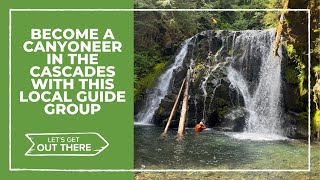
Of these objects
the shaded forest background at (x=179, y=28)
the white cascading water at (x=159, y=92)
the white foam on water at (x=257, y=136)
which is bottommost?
the white foam on water at (x=257, y=136)

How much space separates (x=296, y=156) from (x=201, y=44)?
6.04m

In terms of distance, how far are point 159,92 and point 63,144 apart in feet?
23.5

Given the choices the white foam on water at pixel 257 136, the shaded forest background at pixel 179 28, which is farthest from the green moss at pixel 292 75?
the white foam on water at pixel 257 136

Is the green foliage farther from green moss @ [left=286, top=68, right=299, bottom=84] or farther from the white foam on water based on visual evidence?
the white foam on water

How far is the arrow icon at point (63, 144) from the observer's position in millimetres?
5195

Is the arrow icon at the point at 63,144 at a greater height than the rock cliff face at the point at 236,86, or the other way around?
the rock cliff face at the point at 236,86

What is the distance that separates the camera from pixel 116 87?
5324 millimetres

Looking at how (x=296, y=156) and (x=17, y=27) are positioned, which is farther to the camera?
(x=296, y=156)

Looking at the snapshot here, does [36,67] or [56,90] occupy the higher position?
[36,67]

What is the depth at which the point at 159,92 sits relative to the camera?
481 inches

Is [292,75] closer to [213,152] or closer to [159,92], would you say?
[213,152]

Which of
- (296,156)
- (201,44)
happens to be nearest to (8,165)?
(296,156)

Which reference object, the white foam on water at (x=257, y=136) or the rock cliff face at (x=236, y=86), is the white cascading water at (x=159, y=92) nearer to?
the rock cliff face at (x=236, y=86)

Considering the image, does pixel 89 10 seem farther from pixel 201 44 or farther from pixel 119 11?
pixel 201 44
